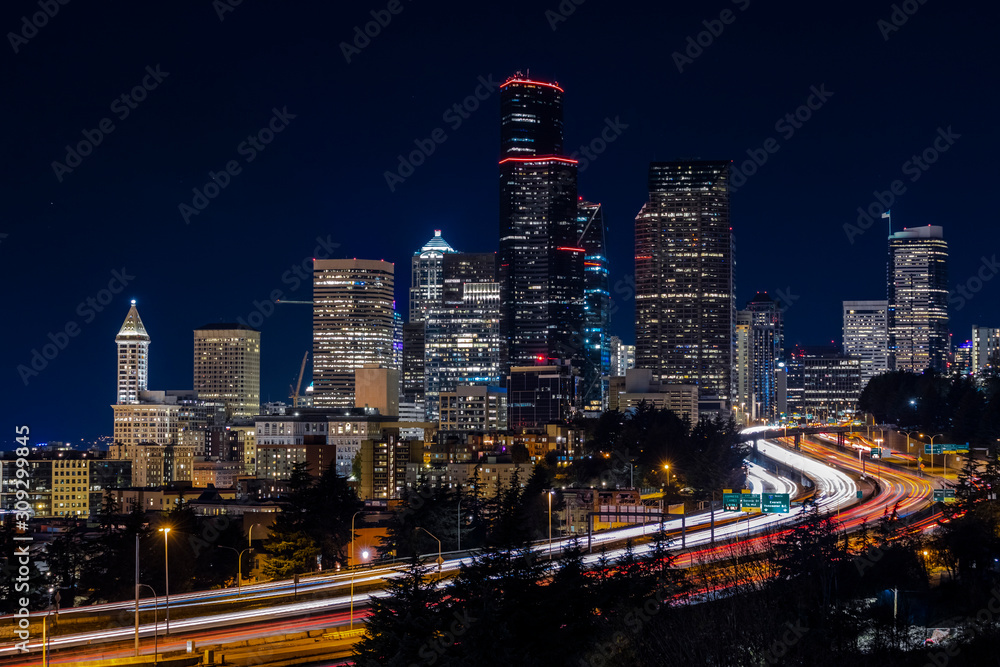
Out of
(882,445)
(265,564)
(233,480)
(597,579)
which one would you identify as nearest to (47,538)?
(265,564)

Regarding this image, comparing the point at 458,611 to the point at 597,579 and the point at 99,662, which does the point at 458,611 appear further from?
the point at 99,662

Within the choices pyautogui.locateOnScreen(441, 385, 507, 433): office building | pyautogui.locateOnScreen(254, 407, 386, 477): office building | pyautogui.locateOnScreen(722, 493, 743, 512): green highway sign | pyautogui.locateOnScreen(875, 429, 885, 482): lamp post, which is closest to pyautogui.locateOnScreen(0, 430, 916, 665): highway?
pyautogui.locateOnScreen(722, 493, 743, 512): green highway sign

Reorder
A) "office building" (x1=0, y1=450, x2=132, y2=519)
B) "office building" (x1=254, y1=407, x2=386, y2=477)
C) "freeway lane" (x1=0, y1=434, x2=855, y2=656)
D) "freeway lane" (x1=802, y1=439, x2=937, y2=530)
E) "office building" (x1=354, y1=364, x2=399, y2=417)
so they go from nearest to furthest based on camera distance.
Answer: "freeway lane" (x1=0, y1=434, x2=855, y2=656)
"freeway lane" (x1=802, y1=439, x2=937, y2=530)
"office building" (x1=0, y1=450, x2=132, y2=519)
"office building" (x1=254, y1=407, x2=386, y2=477)
"office building" (x1=354, y1=364, x2=399, y2=417)

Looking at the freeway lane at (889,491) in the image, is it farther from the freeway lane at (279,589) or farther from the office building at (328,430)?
the office building at (328,430)

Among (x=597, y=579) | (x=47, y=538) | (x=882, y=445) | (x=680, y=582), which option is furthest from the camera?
(x=882, y=445)

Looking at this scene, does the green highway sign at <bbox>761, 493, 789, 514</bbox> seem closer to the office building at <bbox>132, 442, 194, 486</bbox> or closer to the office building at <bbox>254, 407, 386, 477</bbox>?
the office building at <bbox>254, 407, 386, 477</bbox>

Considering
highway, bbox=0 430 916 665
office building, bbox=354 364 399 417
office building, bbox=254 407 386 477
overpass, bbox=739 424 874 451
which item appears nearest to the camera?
highway, bbox=0 430 916 665

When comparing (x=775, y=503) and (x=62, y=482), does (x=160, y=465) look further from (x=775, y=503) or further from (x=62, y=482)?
(x=775, y=503)

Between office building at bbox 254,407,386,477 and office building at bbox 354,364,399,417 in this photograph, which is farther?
office building at bbox 354,364,399,417
